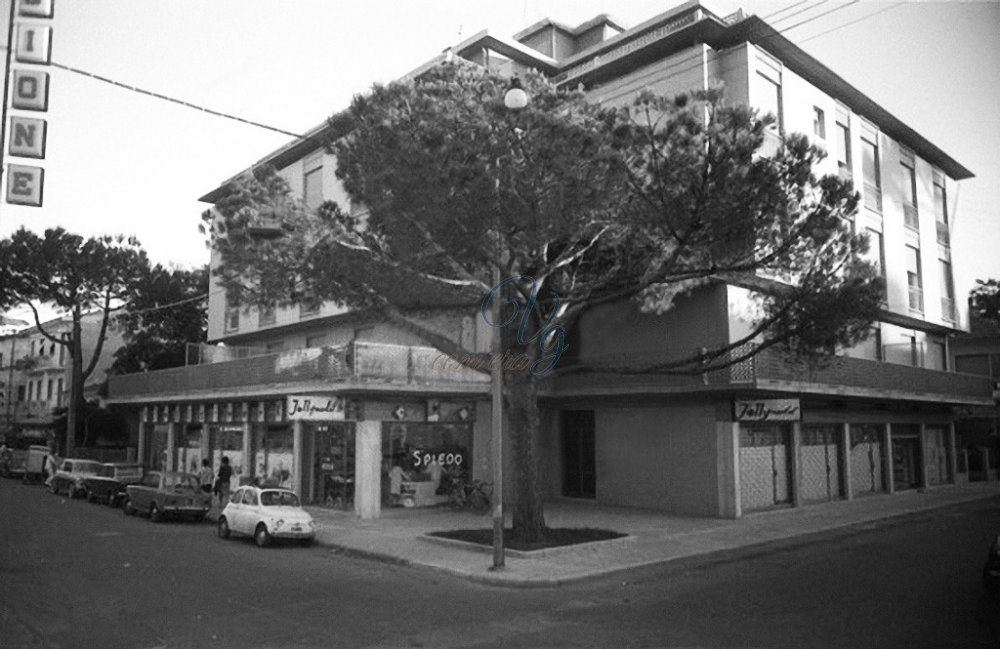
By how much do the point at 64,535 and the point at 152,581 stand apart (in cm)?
743

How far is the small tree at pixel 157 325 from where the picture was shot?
1713 inches

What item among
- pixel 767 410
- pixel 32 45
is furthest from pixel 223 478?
pixel 767 410

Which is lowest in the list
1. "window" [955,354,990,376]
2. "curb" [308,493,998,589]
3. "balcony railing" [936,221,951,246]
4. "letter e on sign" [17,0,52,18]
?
"curb" [308,493,998,589]

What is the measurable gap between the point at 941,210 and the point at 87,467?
38.2 metres

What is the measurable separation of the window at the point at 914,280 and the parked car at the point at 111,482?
101 ft

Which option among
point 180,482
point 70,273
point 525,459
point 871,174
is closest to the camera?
point 525,459

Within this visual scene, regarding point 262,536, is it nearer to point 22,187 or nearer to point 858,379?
point 22,187

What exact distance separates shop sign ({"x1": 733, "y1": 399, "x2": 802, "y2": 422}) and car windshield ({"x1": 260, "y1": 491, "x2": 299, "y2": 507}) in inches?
490

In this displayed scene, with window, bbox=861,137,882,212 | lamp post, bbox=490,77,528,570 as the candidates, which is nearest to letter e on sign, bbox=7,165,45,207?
lamp post, bbox=490,77,528,570

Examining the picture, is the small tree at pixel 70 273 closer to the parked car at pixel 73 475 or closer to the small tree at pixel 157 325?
the small tree at pixel 157 325

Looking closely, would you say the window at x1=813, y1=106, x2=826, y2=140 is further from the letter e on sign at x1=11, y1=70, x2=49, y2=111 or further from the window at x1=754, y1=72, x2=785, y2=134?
the letter e on sign at x1=11, y1=70, x2=49, y2=111

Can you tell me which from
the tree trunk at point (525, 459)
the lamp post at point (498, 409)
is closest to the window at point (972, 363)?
the tree trunk at point (525, 459)

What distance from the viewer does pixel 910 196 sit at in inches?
1257

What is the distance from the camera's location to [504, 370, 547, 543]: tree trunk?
54.9 ft
